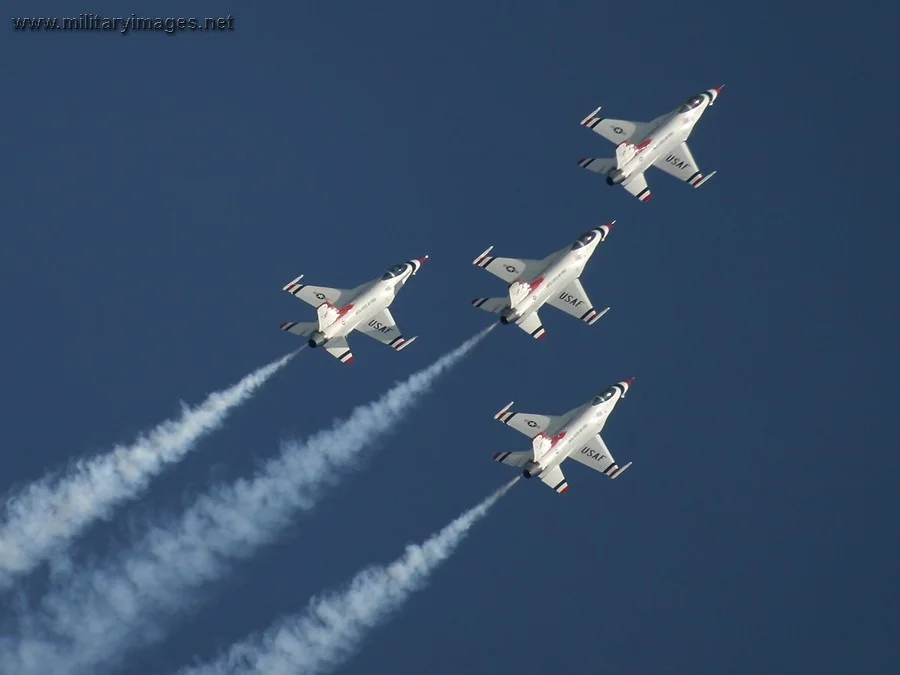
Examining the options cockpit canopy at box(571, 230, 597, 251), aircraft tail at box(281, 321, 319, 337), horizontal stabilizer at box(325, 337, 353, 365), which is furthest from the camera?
cockpit canopy at box(571, 230, 597, 251)

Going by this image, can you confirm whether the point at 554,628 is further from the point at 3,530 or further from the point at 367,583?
the point at 3,530

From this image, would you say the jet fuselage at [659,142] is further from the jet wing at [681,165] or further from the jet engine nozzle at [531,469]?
the jet engine nozzle at [531,469]

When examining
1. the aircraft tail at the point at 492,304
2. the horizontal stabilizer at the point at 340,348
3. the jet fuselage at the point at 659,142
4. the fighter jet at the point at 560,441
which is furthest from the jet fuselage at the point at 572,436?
the jet fuselage at the point at 659,142

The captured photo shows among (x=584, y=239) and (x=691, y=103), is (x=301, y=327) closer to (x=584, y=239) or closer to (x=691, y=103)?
(x=584, y=239)

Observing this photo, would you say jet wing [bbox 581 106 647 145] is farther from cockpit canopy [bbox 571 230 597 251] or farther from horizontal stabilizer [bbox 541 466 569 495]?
horizontal stabilizer [bbox 541 466 569 495]

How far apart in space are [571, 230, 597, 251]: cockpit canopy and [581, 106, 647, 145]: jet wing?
5.41 m

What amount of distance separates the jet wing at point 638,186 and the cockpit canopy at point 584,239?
119 inches

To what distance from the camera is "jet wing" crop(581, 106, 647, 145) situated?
11506 cm

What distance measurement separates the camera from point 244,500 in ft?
372

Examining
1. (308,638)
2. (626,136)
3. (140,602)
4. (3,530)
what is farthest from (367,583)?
(626,136)

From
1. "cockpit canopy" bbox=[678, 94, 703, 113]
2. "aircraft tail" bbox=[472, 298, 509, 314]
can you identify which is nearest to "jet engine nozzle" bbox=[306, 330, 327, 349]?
"aircraft tail" bbox=[472, 298, 509, 314]

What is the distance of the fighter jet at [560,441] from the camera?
106438mm

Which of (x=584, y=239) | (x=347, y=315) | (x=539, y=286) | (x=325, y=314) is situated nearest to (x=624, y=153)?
(x=584, y=239)

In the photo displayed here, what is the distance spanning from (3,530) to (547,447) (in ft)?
89.7
